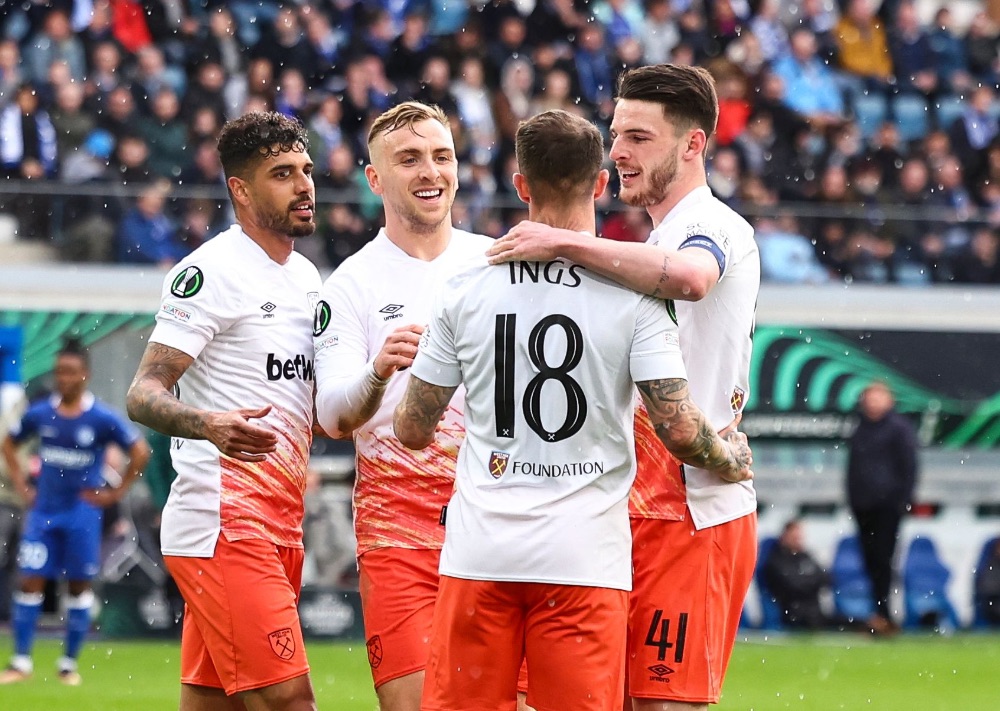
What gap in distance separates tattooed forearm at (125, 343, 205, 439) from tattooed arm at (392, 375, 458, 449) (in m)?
0.76

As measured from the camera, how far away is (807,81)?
62.5ft

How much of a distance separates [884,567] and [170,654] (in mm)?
6625

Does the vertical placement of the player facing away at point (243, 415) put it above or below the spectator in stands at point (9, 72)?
below

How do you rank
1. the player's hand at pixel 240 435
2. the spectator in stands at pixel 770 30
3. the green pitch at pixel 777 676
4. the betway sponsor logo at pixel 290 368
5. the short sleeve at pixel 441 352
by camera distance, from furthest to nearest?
the spectator in stands at pixel 770 30
the green pitch at pixel 777 676
the betway sponsor logo at pixel 290 368
the player's hand at pixel 240 435
the short sleeve at pixel 441 352

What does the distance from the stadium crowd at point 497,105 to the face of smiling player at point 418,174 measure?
8476mm

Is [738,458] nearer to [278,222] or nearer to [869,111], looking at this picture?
[278,222]

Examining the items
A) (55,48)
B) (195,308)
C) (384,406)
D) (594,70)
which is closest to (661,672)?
(384,406)

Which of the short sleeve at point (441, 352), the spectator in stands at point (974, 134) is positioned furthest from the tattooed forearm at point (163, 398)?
the spectator in stands at point (974, 134)

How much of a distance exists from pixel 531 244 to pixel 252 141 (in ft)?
5.41

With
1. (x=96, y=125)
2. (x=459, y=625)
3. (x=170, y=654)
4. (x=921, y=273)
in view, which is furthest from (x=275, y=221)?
(x=921, y=273)

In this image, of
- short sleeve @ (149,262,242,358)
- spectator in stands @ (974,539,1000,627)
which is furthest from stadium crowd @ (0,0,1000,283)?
short sleeve @ (149,262,242,358)

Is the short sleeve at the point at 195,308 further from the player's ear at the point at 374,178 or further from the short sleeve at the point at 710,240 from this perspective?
the short sleeve at the point at 710,240

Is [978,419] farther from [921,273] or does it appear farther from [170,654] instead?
[170,654]

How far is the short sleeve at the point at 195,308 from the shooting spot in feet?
18.0
